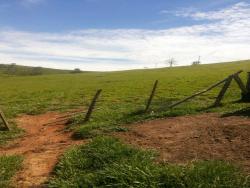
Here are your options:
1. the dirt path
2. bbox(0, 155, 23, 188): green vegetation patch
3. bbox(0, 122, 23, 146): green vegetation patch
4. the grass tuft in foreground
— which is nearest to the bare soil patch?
the grass tuft in foreground

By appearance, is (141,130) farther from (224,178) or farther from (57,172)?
(224,178)

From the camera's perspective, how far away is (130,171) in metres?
8.01

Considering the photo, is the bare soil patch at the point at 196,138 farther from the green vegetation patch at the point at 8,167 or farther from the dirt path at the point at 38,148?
the green vegetation patch at the point at 8,167

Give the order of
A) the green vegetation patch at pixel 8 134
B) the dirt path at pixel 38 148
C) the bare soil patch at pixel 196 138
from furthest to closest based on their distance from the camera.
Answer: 1. the green vegetation patch at pixel 8 134
2. the dirt path at pixel 38 148
3. the bare soil patch at pixel 196 138

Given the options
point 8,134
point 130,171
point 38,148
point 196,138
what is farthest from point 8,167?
point 8,134

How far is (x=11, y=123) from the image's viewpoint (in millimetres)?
18297

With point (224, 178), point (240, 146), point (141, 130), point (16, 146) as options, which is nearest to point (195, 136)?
point (240, 146)

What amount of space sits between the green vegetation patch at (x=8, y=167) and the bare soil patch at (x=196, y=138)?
331 cm

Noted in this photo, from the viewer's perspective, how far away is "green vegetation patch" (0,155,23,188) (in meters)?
9.11

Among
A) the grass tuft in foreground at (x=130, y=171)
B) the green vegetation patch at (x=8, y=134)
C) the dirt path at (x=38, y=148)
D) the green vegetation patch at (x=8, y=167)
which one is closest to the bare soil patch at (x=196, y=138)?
the grass tuft in foreground at (x=130, y=171)

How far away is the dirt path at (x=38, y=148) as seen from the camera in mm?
9562

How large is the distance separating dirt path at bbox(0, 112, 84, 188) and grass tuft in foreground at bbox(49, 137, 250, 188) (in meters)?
0.56

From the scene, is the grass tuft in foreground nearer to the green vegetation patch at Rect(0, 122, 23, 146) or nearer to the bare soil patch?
the bare soil patch

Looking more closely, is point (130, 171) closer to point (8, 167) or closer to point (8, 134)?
point (8, 167)
